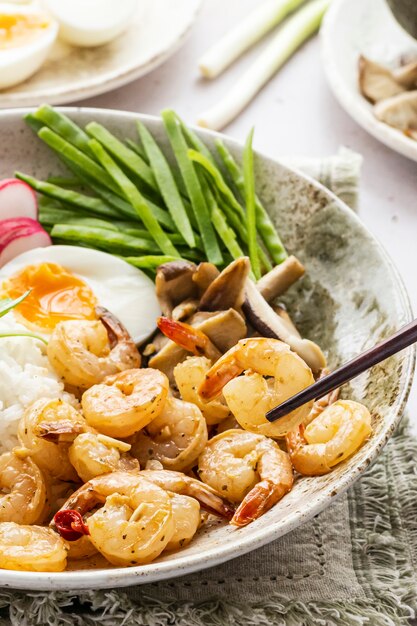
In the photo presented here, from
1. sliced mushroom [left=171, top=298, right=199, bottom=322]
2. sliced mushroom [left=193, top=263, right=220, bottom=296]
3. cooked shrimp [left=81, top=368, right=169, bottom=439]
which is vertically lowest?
sliced mushroom [left=171, top=298, right=199, bottom=322]

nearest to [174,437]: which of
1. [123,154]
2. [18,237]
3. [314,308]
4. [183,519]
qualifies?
[183,519]

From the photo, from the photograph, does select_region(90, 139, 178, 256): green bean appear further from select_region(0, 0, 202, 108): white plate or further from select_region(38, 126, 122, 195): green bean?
select_region(0, 0, 202, 108): white plate

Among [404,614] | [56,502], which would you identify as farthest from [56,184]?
[404,614]

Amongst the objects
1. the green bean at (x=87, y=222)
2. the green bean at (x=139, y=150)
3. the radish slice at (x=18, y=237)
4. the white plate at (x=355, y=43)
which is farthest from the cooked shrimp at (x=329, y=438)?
the white plate at (x=355, y=43)

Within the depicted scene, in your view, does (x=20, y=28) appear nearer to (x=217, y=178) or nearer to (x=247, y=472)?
(x=217, y=178)

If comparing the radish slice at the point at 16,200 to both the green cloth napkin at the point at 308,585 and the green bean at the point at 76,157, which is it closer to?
the green bean at the point at 76,157

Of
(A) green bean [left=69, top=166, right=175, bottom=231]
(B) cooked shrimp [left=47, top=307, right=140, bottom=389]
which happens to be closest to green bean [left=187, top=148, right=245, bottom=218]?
(A) green bean [left=69, top=166, right=175, bottom=231]

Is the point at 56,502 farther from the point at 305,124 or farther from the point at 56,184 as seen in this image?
the point at 305,124
